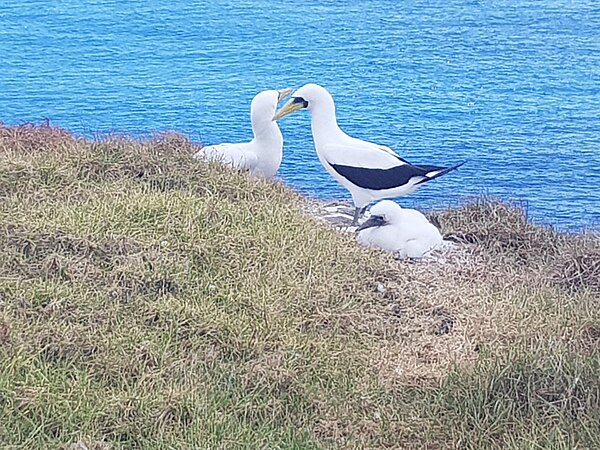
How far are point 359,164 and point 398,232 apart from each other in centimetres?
30

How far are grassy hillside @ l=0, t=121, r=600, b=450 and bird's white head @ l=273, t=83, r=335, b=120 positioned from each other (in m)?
0.32

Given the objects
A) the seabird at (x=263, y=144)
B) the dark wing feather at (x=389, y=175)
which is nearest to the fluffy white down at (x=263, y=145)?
the seabird at (x=263, y=144)

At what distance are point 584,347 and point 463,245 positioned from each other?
33.2 inches

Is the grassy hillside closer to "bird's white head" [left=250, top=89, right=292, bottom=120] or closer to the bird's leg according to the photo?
the bird's leg

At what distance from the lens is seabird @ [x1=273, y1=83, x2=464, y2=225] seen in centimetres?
263

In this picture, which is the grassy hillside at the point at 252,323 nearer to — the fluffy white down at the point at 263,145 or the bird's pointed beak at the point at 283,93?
the fluffy white down at the point at 263,145

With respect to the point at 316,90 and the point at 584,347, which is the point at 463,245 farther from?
the point at 584,347

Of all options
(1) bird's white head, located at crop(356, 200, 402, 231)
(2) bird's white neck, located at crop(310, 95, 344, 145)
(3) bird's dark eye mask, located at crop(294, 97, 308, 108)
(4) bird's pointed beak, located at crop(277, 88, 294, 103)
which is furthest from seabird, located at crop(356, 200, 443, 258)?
(4) bird's pointed beak, located at crop(277, 88, 294, 103)

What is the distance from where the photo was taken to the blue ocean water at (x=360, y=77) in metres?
3.06

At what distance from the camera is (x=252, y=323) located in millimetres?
1865

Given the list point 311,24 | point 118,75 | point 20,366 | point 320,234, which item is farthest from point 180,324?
point 311,24

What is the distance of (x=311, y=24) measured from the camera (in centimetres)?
380

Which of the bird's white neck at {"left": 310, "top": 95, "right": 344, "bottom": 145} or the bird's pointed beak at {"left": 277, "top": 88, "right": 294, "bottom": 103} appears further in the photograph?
the bird's pointed beak at {"left": 277, "top": 88, "right": 294, "bottom": 103}

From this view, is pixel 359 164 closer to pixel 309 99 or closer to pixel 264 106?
pixel 309 99
